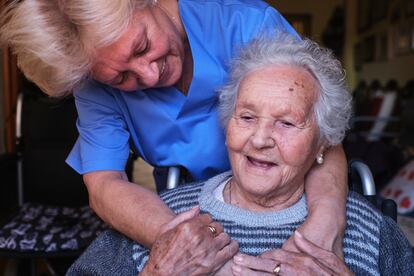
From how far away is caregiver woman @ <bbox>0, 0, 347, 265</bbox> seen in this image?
1.27 m

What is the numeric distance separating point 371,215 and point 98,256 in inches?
28.8

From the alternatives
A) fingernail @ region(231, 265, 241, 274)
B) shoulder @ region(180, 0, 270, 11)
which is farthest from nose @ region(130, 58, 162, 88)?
fingernail @ region(231, 265, 241, 274)

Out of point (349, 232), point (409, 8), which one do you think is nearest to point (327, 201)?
point (349, 232)

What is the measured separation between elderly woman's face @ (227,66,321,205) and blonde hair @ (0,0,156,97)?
14.1 inches

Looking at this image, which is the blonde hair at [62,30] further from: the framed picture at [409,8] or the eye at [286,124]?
the framed picture at [409,8]

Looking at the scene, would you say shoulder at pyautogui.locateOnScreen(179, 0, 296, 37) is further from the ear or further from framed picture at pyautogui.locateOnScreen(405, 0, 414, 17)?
framed picture at pyautogui.locateOnScreen(405, 0, 414, 17)

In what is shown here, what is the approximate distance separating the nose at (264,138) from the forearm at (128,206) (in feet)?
0.92

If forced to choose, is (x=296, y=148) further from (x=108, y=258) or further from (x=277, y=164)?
(x=108, y=258)

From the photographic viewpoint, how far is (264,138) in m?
1.29

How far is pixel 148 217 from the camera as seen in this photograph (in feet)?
4.36

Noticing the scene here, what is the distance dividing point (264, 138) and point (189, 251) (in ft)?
1.07

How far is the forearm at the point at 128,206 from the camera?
1316mm

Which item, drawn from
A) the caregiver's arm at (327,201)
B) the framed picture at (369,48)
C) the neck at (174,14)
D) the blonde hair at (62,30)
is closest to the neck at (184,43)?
the neck at (174,14)

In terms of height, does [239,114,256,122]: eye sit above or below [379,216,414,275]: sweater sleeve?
above
